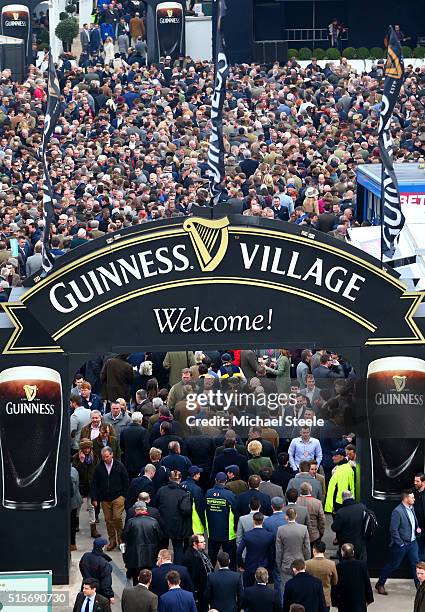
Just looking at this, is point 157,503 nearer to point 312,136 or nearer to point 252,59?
point 312,136

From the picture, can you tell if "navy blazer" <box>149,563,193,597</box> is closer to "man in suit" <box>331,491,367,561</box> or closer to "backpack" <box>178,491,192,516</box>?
"backpack" <box>178,491,192,516</box>

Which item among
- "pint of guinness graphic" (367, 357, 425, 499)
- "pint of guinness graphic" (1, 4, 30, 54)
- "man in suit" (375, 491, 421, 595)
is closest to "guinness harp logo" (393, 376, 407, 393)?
"pint of guinness graphic" (367, 357, 425, 499)

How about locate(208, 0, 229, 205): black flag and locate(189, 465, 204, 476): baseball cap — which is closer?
locate(208, 0, 229, 205): black flag

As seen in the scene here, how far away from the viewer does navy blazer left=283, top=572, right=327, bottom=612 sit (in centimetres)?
1606

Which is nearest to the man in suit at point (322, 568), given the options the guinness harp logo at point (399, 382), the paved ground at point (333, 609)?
the paved ground at point (333, 609)

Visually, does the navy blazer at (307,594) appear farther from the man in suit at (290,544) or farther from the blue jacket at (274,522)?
the blue jacket at (274,522)

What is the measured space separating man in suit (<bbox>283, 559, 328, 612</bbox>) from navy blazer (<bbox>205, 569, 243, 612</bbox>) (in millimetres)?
455

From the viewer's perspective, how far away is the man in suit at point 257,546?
1714 cm

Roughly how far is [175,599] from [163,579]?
679 mm

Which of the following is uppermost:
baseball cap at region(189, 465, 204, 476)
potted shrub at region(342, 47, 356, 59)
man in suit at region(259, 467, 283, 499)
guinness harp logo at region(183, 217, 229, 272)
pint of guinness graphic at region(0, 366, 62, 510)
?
potted shrub at region(342, 47, 356, 59)

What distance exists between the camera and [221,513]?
1775 cm

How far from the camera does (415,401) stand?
17.9 metres

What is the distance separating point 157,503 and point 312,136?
1815cm

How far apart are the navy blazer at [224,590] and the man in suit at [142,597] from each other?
0.57 m
